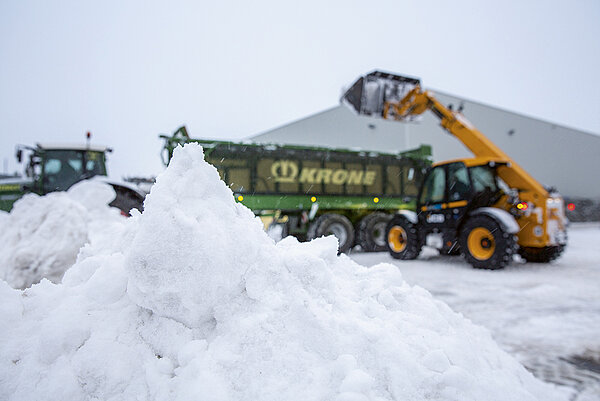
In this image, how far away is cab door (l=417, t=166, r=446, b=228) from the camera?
23.8 feet

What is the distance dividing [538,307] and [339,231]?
5.08 m

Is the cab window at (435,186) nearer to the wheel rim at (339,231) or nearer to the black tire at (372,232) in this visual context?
the black tire at (372,232)

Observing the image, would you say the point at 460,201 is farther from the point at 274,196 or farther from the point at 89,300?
the point at 89,300

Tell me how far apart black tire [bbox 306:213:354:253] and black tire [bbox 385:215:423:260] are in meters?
1.10

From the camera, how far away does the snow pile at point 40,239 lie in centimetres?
349

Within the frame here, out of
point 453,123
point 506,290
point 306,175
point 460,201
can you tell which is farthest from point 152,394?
point 453,123

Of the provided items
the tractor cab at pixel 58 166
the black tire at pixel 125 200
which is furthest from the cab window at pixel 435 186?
the tractor cab at pixel 58 166

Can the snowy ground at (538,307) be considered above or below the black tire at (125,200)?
below

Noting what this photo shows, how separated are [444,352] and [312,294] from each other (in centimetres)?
69

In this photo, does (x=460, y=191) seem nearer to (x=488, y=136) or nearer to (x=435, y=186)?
(x=435, y=186)

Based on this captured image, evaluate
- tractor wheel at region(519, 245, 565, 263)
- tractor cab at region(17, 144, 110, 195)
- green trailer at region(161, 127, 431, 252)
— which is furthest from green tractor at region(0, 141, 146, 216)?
tractor wheel at region(519, 245, 565, 263)

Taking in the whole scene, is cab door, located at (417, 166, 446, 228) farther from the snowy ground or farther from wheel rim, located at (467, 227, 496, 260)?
the snowy ground

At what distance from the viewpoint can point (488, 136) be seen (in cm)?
2141

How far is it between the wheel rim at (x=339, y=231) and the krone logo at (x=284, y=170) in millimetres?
1555
